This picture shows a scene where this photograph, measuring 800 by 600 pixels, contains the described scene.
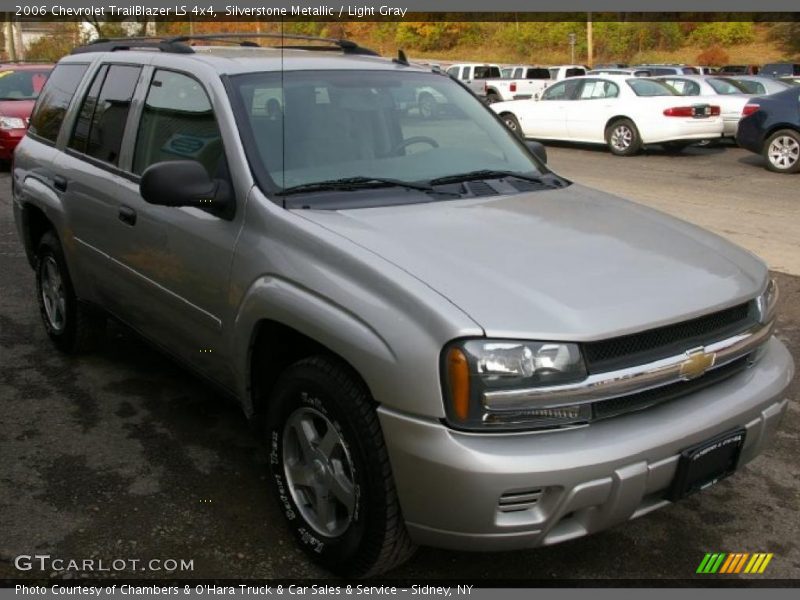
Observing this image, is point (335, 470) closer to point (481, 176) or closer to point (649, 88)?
point (481, 176)

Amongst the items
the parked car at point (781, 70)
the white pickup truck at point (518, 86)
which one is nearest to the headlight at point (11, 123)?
the white pickup truck at point (518, 86)

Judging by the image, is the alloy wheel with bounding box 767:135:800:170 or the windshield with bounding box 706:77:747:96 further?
the windshield with bounding box 706:77:747:96

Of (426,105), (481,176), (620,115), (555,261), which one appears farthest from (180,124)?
(620,115)

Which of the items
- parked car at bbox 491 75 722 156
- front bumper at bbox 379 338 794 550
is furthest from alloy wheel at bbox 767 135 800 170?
front bumper at bbox 379 338 794 550

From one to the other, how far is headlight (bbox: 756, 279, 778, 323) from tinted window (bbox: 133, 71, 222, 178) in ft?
6.74

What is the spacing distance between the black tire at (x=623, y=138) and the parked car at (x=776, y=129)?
91.9 inches

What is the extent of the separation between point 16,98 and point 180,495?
41.0ft

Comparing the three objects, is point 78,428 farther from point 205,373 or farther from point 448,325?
point 448,325

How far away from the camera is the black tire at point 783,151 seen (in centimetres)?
1355

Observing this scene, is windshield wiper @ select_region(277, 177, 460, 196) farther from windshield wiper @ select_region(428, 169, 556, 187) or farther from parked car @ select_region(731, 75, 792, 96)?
parked car @ select_region(731, 75, 792, 96)

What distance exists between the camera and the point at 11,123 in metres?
13.5

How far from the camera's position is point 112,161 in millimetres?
4305

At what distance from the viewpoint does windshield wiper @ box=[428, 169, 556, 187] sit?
3654mm

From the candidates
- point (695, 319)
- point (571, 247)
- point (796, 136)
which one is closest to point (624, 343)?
point (695, 319)
